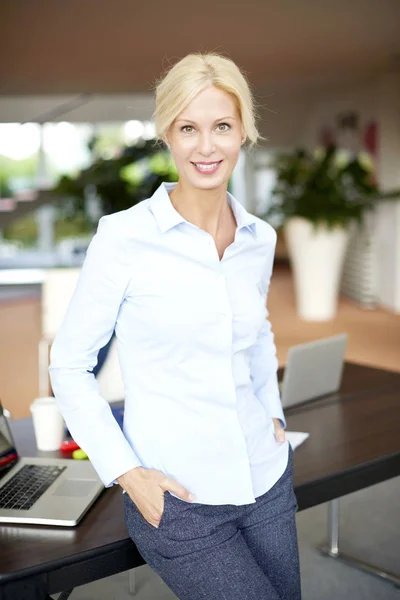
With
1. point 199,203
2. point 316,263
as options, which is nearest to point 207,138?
point 199,203

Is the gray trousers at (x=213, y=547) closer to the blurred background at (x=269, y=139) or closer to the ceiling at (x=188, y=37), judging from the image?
the blurred background at (x=269, y=139)

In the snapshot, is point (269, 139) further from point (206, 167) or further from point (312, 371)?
point (206, 167)

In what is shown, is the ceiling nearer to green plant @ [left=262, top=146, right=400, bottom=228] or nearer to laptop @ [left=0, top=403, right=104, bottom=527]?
green plant @ [left=262, top=146, right=400, bottom=228]

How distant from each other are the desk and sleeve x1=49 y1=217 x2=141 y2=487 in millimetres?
202

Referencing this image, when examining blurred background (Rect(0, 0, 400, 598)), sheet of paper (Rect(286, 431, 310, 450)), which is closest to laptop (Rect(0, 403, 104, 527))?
sheet of paper (Rect(286, 431, 310, 450))

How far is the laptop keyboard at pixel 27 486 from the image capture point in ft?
5.07

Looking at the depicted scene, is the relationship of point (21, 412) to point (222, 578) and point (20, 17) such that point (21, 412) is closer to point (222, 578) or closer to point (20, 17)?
point (20, 17)

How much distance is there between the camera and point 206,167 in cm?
131

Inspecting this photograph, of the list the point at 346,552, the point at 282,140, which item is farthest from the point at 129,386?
the point at 282,140

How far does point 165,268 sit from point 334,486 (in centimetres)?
76

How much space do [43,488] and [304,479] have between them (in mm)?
570

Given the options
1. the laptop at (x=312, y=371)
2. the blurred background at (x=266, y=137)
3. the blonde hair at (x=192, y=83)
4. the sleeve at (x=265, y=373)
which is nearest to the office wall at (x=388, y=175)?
the blurred background at (x=266, y=137)

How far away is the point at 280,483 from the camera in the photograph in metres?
1.43

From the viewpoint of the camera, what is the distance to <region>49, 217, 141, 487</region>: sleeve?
4.16 feet
